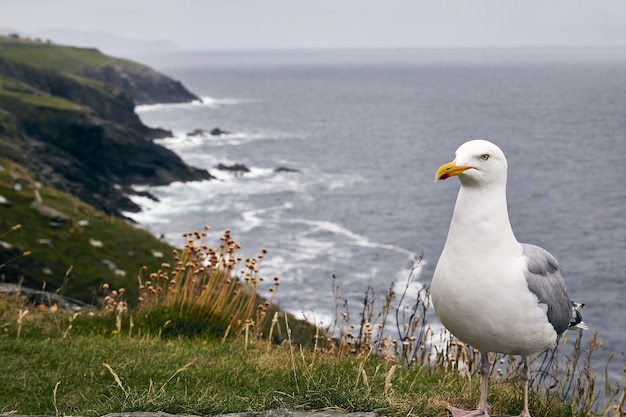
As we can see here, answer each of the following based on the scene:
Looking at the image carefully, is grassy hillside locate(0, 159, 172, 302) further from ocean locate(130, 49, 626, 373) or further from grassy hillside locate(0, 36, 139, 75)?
grassy hillside locate(0, 36, 139, 75)

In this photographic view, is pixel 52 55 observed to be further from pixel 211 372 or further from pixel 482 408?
pixel 482 408

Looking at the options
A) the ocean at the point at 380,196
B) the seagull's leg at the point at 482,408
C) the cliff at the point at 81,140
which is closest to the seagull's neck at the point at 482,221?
the seagull's leg at the point at 482,408

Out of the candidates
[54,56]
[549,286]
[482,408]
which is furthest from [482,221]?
[54,56]

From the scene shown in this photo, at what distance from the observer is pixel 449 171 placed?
5.39 meters

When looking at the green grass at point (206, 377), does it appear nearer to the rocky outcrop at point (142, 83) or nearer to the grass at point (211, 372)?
the grass at point (211, 372)

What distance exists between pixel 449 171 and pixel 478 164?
289 mm

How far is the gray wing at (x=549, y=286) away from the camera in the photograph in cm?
560

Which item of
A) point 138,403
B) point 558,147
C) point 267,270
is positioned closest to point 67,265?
point 138,403

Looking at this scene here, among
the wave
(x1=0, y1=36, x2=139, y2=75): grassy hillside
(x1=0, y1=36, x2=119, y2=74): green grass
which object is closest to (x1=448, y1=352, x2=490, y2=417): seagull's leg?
(x1=0, y1=36, x2=139, y2=75): grassy hillside

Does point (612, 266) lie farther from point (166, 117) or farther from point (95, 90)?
point (166, 117)

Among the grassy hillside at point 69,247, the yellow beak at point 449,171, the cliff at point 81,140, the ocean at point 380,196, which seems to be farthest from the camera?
the cliff at point 81,140

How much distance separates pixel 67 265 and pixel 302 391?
18.4 meters

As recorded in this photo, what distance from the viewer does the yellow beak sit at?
5344 mm

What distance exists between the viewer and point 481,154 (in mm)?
5523
